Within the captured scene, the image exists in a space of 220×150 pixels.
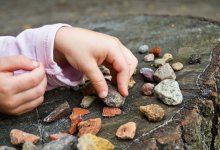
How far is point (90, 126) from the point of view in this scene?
94cm

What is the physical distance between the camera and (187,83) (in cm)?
109

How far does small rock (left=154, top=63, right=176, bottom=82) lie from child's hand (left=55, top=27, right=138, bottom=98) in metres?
0.07

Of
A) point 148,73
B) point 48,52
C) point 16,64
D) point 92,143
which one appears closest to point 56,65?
point 48,52

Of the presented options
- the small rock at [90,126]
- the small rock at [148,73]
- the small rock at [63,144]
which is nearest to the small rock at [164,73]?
the small rock at [148,73]

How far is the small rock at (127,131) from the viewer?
0.89m

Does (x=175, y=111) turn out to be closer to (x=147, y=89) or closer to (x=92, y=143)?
(x=147, y=89)

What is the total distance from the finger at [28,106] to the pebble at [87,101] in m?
0.11

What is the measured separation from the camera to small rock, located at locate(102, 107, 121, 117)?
1.01 meters

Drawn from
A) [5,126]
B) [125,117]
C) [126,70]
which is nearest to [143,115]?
[125,117]

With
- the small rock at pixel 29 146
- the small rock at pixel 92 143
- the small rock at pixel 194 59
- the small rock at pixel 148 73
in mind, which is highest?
the small rock at pixel 92 143

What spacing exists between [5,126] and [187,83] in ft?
1.60

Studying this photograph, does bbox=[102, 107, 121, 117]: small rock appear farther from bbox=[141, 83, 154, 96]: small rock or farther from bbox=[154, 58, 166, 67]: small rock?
bbox=[154, 58, 166, 67]: small rock

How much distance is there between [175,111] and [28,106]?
0.38m

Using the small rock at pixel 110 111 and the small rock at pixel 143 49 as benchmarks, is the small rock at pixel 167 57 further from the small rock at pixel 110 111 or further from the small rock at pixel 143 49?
the small rock at pixel 110 111
